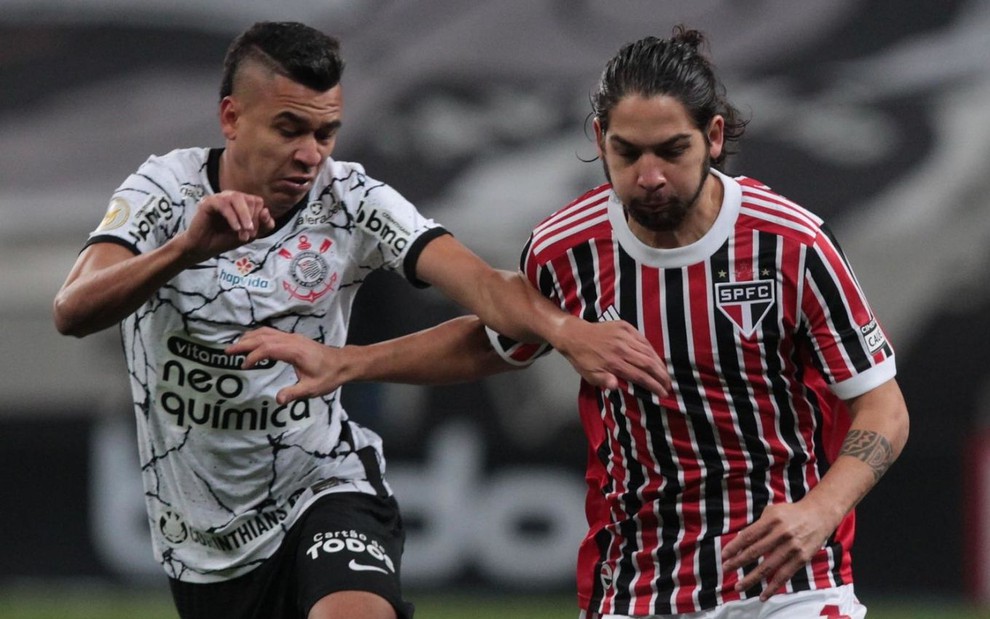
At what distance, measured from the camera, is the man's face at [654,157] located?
377 centimetres

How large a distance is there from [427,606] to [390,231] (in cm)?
465

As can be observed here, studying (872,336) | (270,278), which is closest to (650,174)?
(872,336)

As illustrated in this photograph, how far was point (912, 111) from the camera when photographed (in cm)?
1084

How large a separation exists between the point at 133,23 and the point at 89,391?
122 inches

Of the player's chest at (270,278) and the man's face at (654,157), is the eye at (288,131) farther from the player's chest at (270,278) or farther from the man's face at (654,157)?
the man's face at (654,157)

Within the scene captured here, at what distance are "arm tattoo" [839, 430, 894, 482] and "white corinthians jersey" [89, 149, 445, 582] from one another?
1.34 meters

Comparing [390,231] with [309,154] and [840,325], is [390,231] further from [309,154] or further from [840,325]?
[840,325]

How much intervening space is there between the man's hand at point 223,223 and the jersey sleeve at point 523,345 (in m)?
0.77

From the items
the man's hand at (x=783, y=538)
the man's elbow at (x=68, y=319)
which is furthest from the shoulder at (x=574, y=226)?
the man's elbow at (x=68, y=319)

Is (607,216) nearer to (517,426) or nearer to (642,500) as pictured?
(642,500)

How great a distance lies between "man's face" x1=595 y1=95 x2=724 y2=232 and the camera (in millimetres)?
3766

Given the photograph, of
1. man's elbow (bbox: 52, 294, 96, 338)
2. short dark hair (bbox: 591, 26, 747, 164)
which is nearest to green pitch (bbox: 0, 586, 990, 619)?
man's elbow (bbox: 52, 294, 96, 338)

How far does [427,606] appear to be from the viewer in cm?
870

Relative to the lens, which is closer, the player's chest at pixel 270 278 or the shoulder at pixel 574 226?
the shoulder at pixel 574 226
